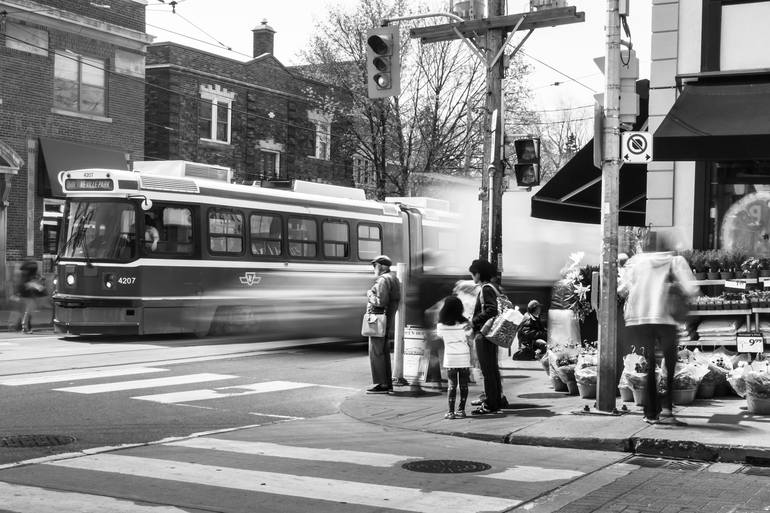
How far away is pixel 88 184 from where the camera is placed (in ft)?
58.0

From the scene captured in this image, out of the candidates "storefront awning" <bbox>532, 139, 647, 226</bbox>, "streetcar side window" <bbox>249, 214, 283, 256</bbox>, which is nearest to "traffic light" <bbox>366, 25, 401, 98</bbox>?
"storefront awning" <bbox>532, 139, 647, 226</bbox>

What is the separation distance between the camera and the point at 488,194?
53.4ft

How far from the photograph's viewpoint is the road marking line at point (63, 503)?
5.92 metres

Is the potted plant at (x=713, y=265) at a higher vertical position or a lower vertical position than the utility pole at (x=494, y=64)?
lower

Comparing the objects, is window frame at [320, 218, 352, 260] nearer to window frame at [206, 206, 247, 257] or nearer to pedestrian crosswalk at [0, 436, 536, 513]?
window frame at [206, 206, 247, 257]

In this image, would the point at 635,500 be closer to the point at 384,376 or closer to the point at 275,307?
the point at 384,376

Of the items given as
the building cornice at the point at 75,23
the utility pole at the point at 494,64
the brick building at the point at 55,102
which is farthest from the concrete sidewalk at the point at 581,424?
the building cornice at the point at 75,23

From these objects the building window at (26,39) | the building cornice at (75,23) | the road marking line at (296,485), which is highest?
the building cornice at (75,23)

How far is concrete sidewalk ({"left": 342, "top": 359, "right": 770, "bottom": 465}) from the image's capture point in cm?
817

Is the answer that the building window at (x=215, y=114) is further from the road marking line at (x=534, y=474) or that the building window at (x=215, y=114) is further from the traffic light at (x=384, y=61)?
the road marking line at (x=534, y=474)

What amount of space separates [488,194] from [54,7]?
1689 cm

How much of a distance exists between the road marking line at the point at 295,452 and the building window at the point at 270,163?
28955 mm

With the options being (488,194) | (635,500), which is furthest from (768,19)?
(635,500)

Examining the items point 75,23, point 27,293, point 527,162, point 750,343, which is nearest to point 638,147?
point 750,343
